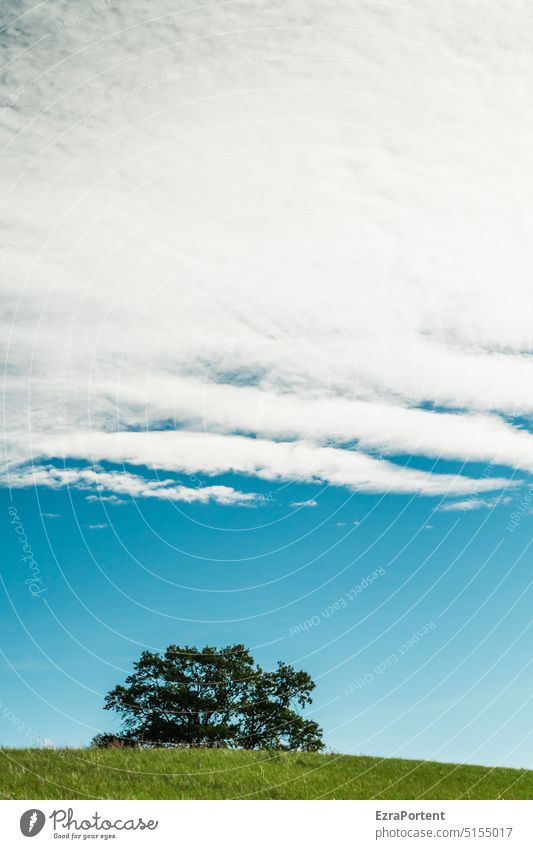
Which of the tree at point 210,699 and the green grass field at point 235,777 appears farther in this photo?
the tree at point 210,699

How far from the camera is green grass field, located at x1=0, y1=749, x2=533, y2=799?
24984 millimetres

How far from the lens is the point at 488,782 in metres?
29.4

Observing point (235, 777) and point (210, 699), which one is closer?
point (235, 777)

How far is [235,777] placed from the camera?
27203 millimetres

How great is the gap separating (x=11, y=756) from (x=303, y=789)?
34.1ft

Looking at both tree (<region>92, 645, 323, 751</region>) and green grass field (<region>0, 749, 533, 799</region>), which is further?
tree (<region>92, 645, 323, 751</region>)

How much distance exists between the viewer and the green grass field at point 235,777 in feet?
82.0

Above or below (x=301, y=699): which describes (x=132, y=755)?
below
